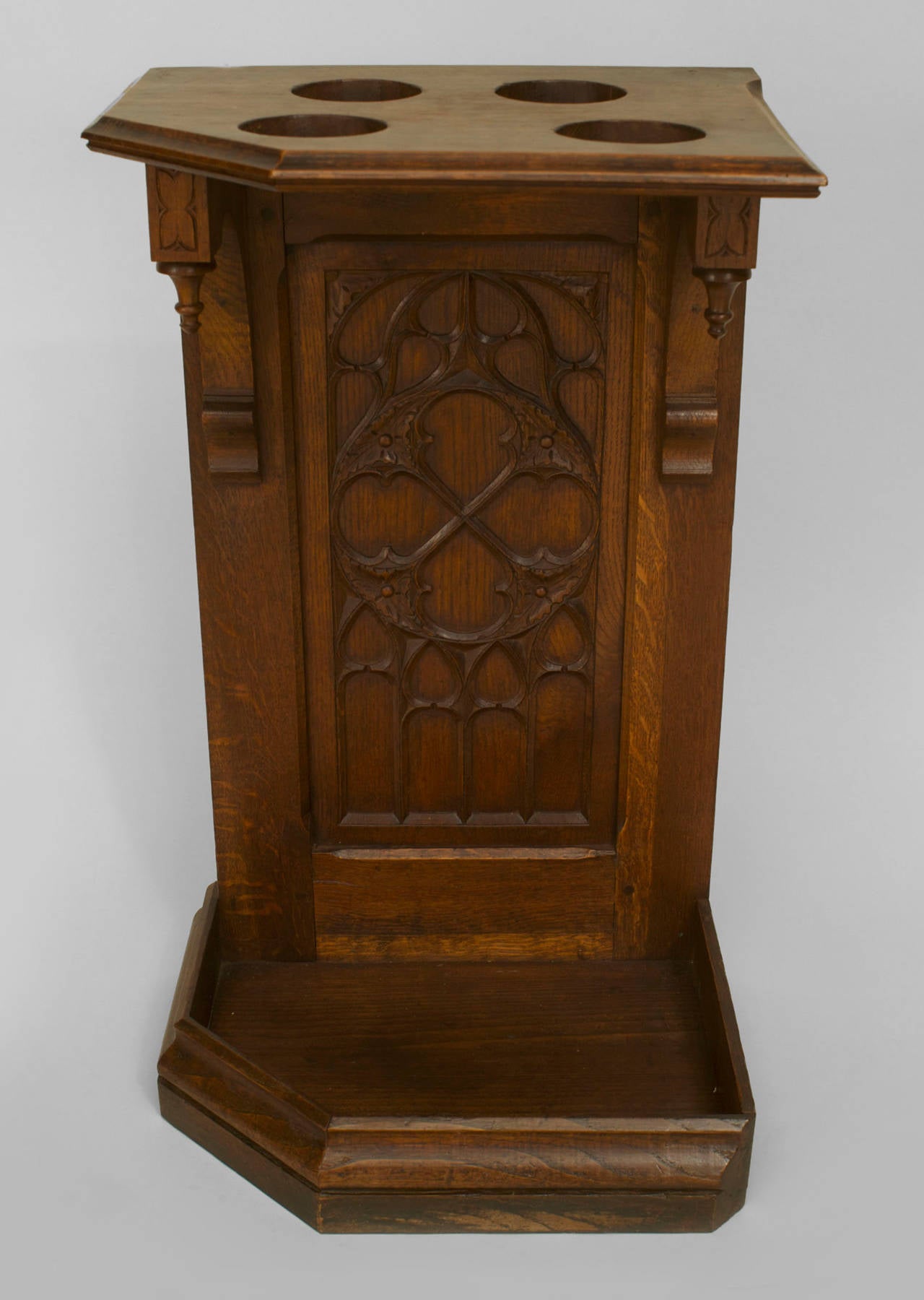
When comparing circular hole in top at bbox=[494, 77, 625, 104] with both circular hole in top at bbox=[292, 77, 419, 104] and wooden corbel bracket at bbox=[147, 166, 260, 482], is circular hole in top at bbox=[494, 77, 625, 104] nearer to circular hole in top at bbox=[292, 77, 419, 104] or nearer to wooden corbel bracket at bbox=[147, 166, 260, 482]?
circular hole in top at bbox=[292, 77, 419, 104]

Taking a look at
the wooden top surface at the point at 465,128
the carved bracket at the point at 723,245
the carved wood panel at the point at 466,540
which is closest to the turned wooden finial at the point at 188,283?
the wooden top surface at the point at 465,128

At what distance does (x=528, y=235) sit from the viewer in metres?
2.67

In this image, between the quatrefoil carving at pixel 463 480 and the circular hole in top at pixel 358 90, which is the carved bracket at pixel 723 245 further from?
the circular hole in top at pixel 358 90

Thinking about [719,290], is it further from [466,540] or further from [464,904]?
[464,904]

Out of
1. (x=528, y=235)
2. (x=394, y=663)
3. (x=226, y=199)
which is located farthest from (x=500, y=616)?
(x=226, y=199)

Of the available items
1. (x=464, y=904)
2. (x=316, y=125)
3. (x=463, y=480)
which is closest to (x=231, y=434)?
(x=463, y=480)

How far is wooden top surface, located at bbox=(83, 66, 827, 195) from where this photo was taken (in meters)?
2.20

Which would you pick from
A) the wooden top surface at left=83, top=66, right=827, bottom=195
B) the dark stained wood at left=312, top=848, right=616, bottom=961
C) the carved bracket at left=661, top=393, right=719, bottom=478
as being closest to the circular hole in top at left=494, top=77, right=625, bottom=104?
the wooden top surface at left=83, top=66, right=827, bottom=195

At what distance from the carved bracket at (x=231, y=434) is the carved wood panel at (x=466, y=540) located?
0.13m

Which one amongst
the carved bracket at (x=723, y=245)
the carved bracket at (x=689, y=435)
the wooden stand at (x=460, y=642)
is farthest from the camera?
the carved bracket at (x=689, y=435)

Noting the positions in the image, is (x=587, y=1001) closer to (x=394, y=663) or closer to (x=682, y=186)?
(x=394, y=663)

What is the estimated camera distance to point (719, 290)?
2.38 meters

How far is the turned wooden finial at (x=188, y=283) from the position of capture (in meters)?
2.38

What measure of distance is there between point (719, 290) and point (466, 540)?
0.67 m
